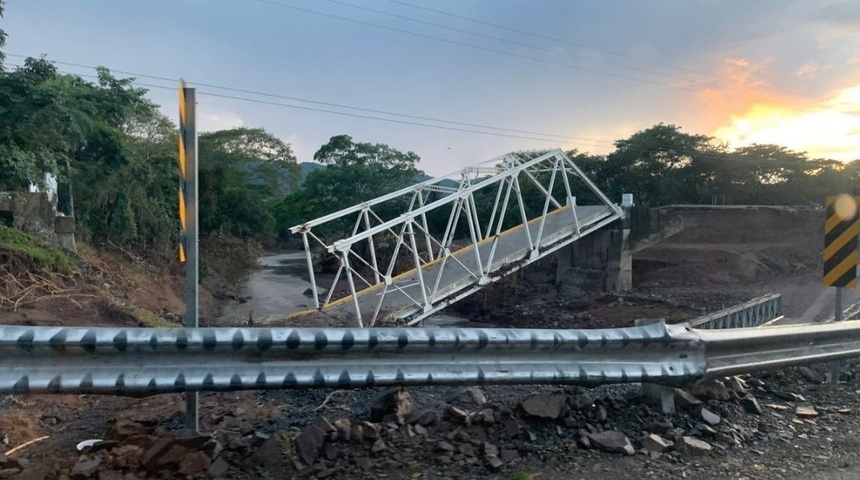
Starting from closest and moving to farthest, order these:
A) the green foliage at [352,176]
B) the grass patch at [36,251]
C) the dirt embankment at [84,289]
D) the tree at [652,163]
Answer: the dirt embankment at [84,289] → the grass patch at [36,251] → the tree at [652,163] → the green foliage at [352,176]

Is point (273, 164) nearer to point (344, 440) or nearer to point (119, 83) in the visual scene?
point (119, 83)

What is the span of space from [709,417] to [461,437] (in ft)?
6.62

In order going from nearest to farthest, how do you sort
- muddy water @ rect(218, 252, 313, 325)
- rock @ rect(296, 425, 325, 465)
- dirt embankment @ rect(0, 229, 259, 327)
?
rock @ rect(296, 425, 325, 465)
dirt embankment @ rect(0, 229, 259, 327)
muddy water @ rect(218, 252, 313, 325)

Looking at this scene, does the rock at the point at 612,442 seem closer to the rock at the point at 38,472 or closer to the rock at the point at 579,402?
the rock at the point at 579,402

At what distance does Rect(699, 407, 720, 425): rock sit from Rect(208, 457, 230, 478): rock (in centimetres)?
349

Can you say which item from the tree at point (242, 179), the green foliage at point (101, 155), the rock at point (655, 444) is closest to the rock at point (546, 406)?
the rock at point (655, 444)

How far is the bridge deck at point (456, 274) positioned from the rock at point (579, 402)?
30.9 feet

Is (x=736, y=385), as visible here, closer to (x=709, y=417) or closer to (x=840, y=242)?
(x=709, y=417)

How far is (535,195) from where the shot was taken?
118ft

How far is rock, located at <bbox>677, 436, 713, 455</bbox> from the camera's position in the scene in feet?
14.4

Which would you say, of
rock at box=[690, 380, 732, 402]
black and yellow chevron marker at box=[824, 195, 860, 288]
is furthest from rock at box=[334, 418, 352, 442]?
black and yellow chevron marker at box=[824, 195, 860, 288]

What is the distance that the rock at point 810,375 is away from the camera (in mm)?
6559

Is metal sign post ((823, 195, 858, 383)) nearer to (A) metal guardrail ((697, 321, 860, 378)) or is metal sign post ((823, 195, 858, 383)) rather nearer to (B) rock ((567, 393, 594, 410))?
(A) metal guardrail ((697, 321, 860, 378))

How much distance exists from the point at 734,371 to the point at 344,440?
10.6 ft
